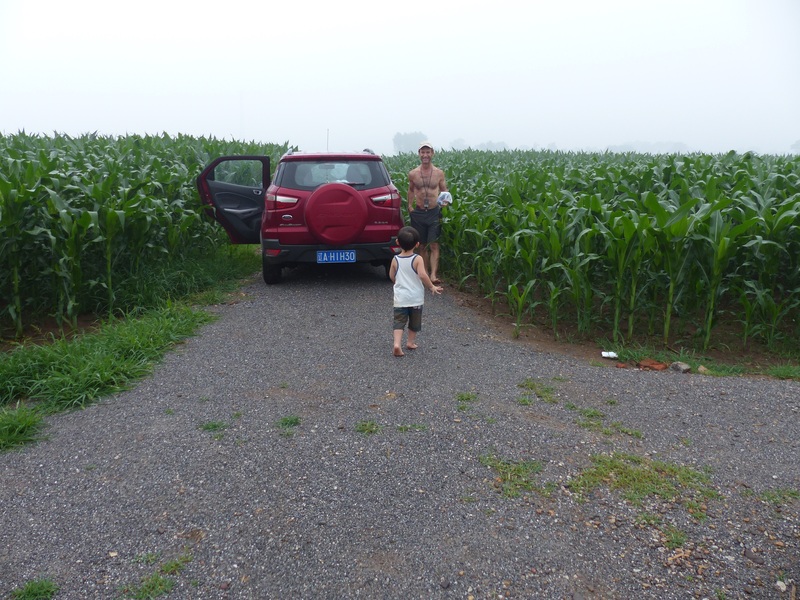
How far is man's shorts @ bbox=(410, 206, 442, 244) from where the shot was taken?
899 cm

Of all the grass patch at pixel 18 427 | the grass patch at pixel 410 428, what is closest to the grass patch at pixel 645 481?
the grass patch at pixel 410 428

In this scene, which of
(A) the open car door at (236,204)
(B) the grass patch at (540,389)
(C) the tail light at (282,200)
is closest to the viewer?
(B) the grass patch at (540,389)

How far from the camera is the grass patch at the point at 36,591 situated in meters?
2.94

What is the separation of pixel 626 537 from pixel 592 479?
21.4 inches

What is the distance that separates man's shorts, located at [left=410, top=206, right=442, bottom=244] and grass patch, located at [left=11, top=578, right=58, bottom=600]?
673 centimetres

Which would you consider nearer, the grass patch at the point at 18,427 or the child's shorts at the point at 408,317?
the grass patch at the point at 18,427

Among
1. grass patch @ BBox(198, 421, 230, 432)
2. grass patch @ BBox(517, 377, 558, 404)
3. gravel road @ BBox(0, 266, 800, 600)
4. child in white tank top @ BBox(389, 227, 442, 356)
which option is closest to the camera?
gravel road @ BBox(0, 266, 800, 600)

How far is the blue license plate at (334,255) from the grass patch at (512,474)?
487 centimetres

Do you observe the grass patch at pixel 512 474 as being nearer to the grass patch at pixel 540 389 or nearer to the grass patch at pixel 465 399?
the grass patch at pixel 465 399

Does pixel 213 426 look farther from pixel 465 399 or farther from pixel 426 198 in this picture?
pixel 426 198

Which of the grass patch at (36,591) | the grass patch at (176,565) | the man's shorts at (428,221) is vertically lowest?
the grass patch at (36,591)

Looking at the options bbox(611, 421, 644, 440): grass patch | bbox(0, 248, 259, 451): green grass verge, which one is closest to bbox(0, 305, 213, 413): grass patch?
bbox(0, 248, 259, 451): green grass verge

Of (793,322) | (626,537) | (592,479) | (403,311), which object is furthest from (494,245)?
(626,537)

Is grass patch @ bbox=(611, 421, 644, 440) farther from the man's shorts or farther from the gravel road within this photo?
the man's shorts
